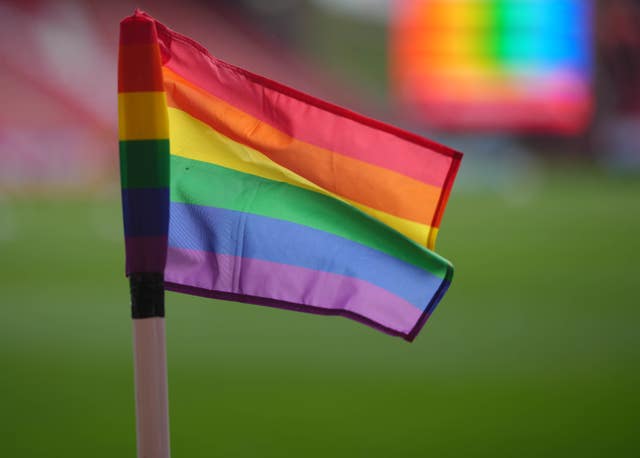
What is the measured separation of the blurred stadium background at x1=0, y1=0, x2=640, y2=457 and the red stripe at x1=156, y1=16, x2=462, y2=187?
1.28 meters

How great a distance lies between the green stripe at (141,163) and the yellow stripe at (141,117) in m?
0.01

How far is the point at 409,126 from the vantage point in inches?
1123

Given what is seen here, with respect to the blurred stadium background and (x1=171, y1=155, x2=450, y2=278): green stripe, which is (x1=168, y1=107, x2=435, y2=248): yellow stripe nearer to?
(x1=171, y1=155, x2=450, y2=278): green stripe

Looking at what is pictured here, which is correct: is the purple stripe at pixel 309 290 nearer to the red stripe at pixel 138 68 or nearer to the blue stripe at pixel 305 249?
the blue stripe at pixel 305 249

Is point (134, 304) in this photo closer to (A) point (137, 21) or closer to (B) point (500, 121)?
(A) point (137, 21)

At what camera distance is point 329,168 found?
2.46 m

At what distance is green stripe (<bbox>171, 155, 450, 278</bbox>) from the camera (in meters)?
2.42

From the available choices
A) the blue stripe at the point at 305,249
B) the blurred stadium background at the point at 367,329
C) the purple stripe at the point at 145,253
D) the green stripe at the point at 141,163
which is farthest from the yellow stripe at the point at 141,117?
the blurred stadium background at the point at 367,329

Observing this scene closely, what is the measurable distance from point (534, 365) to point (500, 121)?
19613 millimetres

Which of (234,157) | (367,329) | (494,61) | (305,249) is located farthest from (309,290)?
(494,61)

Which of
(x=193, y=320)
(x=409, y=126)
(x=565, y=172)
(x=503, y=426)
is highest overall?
(x=409, y=126)

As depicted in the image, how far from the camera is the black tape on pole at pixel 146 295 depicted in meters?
2.01

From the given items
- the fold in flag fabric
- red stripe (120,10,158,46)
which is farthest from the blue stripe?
red stripe (120,10,158,46)

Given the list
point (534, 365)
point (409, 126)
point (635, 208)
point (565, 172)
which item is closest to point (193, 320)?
point (534, 365)
